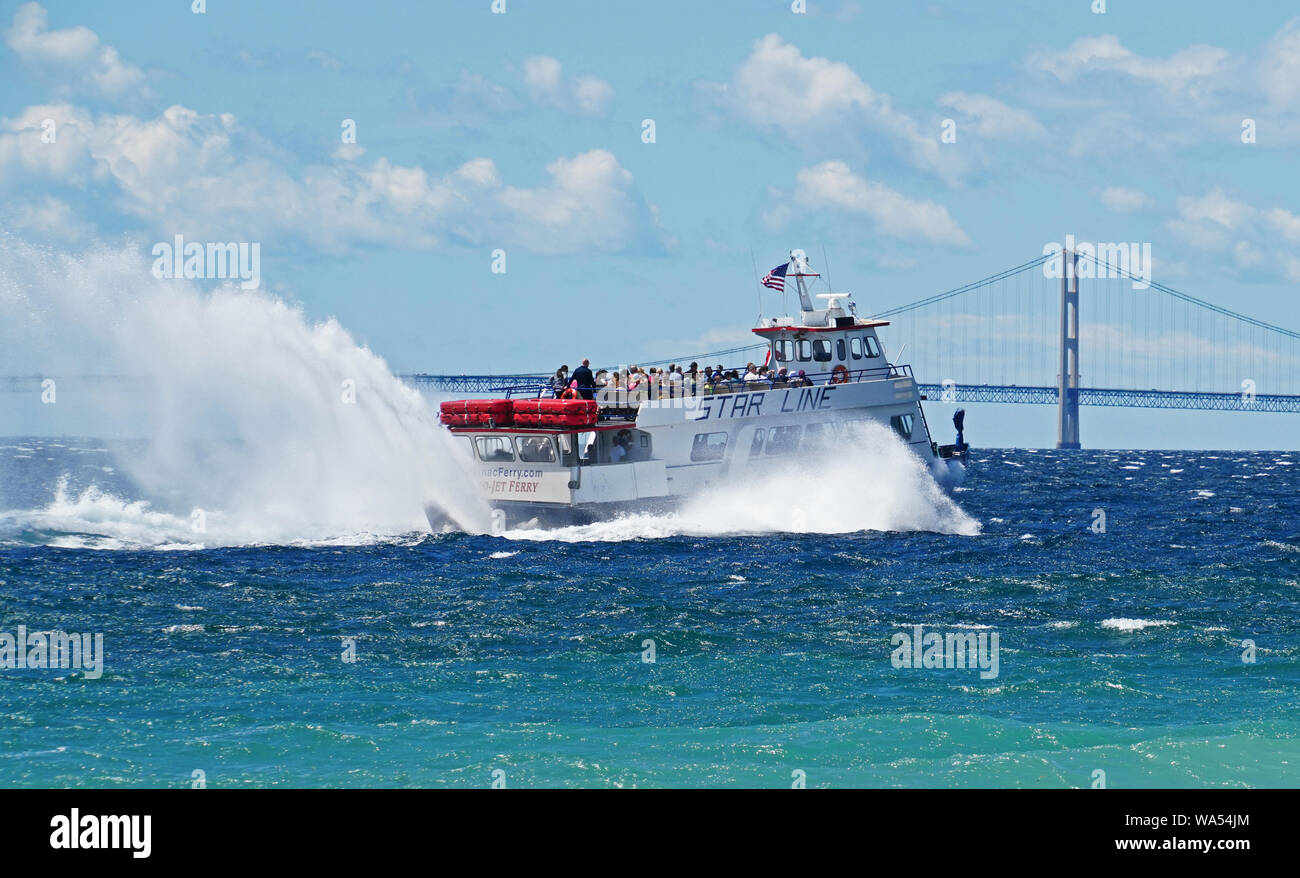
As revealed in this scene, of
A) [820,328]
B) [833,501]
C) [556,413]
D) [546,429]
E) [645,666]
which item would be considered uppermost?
[820,328]

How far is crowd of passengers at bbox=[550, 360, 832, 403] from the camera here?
38000mm

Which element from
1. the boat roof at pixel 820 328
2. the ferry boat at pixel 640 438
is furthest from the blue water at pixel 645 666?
the boat roof at pixel 820 328

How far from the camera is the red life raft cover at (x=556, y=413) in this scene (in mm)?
36219

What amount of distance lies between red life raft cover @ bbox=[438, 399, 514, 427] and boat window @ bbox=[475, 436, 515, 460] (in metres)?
0.49

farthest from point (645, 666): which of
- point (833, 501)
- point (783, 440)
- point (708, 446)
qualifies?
point (833, 501)
